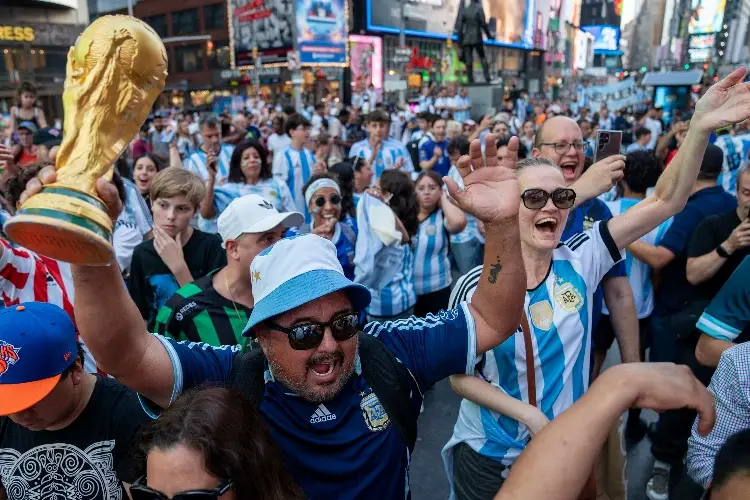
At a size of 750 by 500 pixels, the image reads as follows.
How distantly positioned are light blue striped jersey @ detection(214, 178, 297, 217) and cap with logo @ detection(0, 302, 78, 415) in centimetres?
353

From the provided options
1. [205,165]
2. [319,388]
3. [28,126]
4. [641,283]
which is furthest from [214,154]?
[319,388]

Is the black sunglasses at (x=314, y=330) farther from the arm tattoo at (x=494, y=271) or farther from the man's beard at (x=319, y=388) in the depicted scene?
the arm tattoo at (x=494, y=271)

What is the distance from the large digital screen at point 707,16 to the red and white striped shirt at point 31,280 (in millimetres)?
85688

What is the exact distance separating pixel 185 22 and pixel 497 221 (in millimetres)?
52072

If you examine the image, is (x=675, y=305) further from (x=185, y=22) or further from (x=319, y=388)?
(x=185, y=22)

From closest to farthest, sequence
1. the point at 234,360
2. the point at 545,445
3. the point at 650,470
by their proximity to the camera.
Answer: the point at 545,445
the point at 234,360
the point at 650,470

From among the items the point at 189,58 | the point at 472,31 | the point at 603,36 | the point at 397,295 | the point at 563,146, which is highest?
the point at 603,36

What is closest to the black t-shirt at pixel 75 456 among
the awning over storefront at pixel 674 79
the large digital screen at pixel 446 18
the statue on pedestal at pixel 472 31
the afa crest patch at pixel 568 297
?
the afa crest patch at pixel 568 297

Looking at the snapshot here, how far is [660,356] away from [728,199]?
123 cm

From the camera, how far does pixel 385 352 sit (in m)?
1.80

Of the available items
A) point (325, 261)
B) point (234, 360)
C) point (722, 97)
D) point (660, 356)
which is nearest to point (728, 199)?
point (660, 356)

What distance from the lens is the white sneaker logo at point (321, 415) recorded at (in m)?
1.67

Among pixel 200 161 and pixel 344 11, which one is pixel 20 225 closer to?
pixel 200 161

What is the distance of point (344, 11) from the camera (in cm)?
3350
